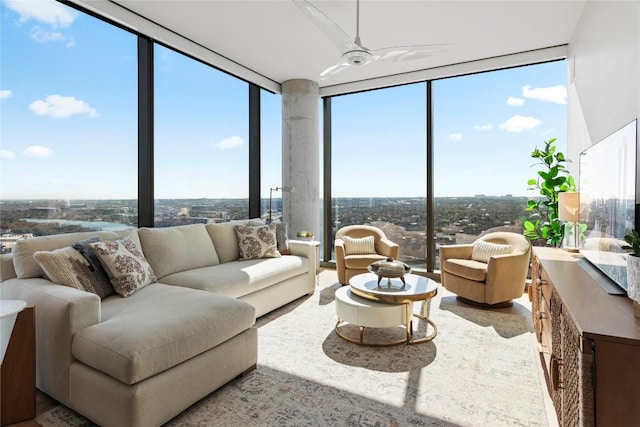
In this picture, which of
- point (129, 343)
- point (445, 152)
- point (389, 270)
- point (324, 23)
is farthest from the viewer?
point (445, 152)

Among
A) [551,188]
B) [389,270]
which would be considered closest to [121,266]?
[389,270]

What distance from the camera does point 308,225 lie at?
5.30m

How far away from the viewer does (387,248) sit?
4539mm

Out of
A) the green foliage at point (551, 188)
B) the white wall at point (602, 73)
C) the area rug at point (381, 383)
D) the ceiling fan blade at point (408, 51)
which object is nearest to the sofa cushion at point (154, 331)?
the area rug at point (381, 383)

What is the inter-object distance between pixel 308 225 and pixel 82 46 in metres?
3.39

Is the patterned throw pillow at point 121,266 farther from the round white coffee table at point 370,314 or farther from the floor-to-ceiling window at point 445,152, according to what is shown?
the floor-to-ceiling window at point 445,152

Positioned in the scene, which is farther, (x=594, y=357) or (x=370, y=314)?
(x=370, y=314)

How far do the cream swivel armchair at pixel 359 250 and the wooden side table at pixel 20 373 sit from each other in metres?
3.15

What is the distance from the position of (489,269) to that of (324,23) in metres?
2.80

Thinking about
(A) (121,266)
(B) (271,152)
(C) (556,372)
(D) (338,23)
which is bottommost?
(C) (556,372)

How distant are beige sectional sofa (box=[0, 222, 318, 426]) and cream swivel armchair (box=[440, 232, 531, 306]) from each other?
96.7 inches

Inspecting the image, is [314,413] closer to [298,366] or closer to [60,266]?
[298,366]

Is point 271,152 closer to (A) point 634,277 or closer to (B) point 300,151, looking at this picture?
(B) point 300,151

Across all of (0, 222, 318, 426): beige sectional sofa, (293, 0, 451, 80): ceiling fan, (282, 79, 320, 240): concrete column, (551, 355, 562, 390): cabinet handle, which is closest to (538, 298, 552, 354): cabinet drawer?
(551, 355, 562, 390): cabinet handle
